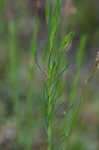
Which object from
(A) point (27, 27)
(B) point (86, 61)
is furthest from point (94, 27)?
(A) point (27, 27)

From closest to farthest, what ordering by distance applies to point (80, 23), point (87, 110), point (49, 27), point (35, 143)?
point (49, 27) → point (35, 143) → point (87, 110) → point (80, 23)

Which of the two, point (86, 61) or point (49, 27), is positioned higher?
point (49, 27)

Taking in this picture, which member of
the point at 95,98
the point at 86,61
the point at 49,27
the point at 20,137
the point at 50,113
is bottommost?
the point at 86,61

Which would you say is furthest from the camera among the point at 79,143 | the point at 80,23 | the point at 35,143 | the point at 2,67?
the point at 80,23

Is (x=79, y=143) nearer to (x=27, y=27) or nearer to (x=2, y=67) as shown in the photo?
(x=2, y=67)

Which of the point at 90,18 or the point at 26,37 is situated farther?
the point at 90,18

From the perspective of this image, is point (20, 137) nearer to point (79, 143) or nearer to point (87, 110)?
point (79, 143)

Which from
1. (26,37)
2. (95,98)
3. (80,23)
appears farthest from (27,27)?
(95,98)
